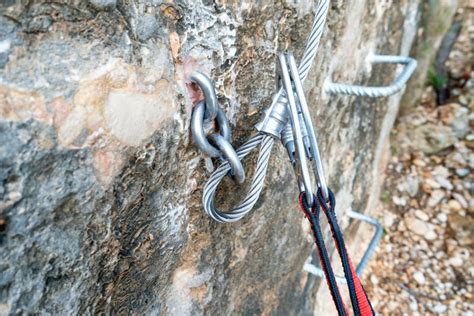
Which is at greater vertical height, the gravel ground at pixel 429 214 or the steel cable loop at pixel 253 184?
the steel cable loop at pixel 253 184

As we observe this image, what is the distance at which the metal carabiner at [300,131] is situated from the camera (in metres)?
0.53

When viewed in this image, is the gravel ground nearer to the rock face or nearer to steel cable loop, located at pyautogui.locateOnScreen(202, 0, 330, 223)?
the rock face

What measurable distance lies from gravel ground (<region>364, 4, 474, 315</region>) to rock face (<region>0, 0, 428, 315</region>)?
4.32 ft

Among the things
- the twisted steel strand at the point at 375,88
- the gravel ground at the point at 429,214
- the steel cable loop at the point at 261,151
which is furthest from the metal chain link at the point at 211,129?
the gravel ground at the point at 429,214

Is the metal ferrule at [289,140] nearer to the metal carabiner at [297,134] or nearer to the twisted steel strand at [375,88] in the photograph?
the metal carabiner at [297,134]

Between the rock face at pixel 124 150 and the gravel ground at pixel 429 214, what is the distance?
4.32ft

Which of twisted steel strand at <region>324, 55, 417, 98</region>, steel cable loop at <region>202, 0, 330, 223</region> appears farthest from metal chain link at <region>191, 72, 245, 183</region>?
twisted steel strand at <region>324, 55, 417, 98</region>

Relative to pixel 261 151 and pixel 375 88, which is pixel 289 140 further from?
pixel 375 88

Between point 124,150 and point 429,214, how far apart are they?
78.1 inches

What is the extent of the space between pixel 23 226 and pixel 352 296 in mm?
439

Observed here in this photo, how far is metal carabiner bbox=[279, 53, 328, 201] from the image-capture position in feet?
1.74

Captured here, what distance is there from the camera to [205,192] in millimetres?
635

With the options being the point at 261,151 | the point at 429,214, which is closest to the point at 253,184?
the point at 261,151

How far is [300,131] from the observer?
536mm
